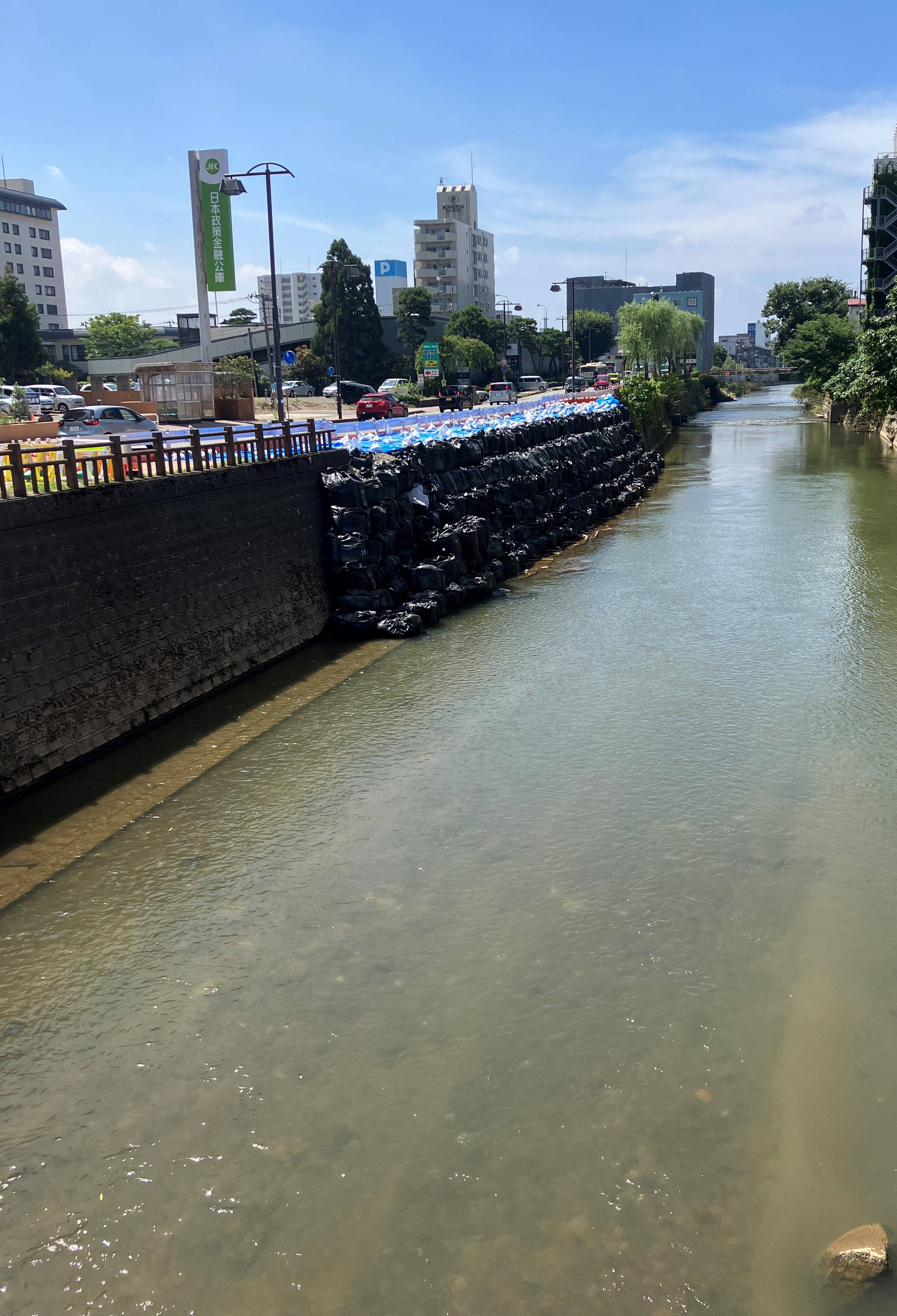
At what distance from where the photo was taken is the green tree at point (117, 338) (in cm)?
9262

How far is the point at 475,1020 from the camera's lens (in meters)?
8.66

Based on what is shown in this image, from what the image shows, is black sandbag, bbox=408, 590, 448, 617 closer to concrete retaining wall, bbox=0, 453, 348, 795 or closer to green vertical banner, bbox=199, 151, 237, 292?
concrete retaining wall, bbox=0, 453, 348, 795

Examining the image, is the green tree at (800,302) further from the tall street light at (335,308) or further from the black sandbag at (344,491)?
the black sandbag at (344,491)

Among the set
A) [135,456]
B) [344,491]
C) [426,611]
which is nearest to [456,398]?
[344,491]

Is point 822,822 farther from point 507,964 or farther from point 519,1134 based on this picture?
point 519,1134

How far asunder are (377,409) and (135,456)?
3256 centimetres

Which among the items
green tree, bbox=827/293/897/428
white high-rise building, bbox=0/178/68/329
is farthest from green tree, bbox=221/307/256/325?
green tree, bbox=827/293/897/428

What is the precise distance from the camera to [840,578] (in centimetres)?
2488

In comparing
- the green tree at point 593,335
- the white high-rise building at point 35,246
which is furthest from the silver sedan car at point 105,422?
the green tree at point 593,335

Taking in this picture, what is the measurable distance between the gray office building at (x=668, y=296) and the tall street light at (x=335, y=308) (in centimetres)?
9033

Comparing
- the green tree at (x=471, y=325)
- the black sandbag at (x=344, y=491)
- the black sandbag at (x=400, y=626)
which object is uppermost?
the green tree at (x=471, y=325)

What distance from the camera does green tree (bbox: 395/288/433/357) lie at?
86.2 m

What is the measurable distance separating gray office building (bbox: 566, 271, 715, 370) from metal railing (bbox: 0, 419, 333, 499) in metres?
144

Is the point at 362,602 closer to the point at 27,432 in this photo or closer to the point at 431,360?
the point at 27,432
